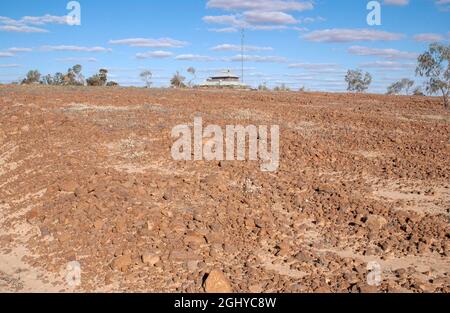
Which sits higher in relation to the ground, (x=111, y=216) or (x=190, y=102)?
(x=190, y=102)

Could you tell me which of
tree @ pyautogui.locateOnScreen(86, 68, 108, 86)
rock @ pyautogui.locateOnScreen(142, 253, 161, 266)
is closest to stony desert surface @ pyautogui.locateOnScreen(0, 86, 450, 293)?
rock @ pyautogui.locateOnScreen(142, 253, 161, 266)

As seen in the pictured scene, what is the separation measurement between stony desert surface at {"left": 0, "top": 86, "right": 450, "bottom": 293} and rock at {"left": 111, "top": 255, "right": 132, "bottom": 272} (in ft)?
0.07

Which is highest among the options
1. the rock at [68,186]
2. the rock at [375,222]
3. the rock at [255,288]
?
the rock at [68,186]

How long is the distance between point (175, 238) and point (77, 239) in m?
1.15

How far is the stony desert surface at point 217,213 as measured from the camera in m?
4.44

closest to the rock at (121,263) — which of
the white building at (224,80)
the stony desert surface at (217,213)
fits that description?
the stony desert surface at (217,213)

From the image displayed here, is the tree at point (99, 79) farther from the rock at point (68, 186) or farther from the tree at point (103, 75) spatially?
the rock at point (68, 186)

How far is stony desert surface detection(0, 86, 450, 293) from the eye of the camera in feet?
14.6

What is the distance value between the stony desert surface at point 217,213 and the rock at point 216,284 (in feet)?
0.07

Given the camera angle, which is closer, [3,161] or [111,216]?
[111,216]

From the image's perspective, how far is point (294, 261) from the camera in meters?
4.70
